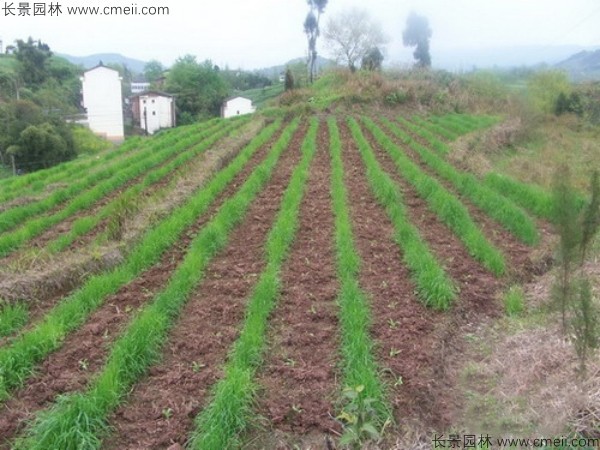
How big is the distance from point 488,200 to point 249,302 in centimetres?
605

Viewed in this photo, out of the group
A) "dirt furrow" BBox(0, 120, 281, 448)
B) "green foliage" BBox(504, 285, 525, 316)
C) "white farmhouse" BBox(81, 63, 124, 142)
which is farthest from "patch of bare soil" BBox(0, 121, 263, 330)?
"white farmhouse" BBox(81, 63, 124, 142)

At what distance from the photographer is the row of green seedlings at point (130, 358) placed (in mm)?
3617

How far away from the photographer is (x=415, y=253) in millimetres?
6941

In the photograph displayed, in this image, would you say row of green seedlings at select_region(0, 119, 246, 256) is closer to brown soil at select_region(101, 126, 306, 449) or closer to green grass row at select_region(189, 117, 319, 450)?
brown soil at select_region(101, 126, 306, 449)

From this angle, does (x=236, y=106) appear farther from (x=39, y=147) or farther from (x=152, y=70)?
(x=152, y=70)

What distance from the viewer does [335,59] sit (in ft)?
147

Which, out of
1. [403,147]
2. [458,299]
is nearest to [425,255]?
[458,299]

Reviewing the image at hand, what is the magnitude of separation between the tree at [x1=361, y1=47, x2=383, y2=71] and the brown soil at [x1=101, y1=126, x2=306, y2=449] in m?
34.5

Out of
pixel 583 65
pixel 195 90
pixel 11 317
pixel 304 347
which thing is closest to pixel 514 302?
pixel 304 347

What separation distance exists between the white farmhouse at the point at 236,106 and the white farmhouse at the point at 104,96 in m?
13.2

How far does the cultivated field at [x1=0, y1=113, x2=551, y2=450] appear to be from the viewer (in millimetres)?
3945

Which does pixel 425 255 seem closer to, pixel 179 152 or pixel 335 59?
pixel 179 152

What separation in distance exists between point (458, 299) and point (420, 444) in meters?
2.64

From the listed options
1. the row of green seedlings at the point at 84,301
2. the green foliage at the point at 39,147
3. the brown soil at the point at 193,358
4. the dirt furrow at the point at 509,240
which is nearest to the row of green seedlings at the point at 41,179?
the row of green seedlings at the point at 84,301
